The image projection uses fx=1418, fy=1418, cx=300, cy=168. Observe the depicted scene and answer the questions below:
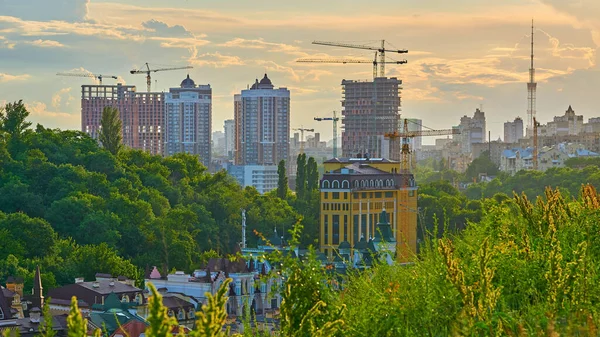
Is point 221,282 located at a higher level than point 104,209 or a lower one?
lower

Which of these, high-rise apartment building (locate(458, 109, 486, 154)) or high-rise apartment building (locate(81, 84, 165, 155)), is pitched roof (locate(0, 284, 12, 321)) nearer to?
high-rise apartment building (locate(81, 84, 165, 155))

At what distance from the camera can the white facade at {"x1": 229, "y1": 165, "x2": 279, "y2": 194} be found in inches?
4291

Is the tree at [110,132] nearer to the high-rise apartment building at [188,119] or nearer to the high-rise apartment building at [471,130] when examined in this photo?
the high-rise apartment building at [188,119]

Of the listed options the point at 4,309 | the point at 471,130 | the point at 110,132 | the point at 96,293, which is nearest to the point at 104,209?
the point at 110,132

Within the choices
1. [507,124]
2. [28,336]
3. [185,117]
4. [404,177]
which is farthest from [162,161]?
[507,124]

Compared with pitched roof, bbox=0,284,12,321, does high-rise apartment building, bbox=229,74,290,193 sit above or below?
above

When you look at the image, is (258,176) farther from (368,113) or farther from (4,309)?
(4,309)

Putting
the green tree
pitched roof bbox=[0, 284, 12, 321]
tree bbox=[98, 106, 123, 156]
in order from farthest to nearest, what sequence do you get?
the green tree < tree bbox=[98, 106, 123, 156] < pitched roof bbox=[0, 284, 12, 321]

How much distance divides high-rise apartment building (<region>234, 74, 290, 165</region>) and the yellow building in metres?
66.7

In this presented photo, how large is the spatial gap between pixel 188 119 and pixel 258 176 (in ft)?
37.6

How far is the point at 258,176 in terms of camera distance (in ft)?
360

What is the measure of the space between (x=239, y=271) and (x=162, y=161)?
1951cm

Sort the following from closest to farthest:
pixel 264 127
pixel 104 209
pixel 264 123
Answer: pixel 104 209 → pixel 264 123 → pixel 264 127

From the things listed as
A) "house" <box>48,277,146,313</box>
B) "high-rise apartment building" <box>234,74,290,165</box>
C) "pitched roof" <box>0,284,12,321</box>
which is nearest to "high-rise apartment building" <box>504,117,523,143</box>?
"high-rise apartment building" <box>234,74,290,165</box>
